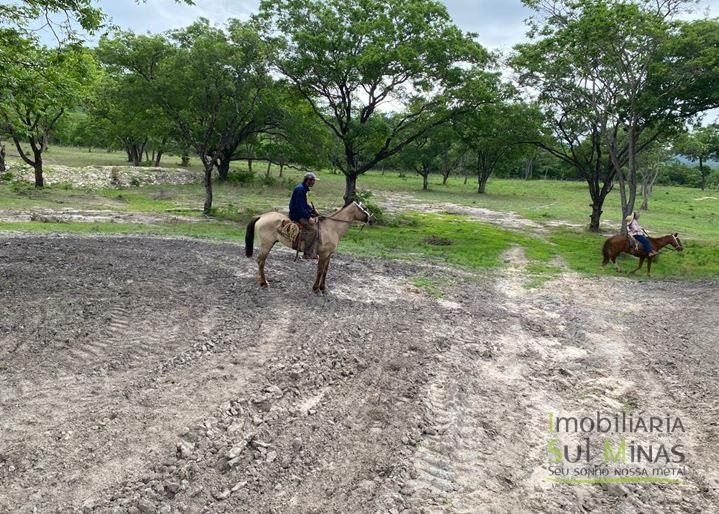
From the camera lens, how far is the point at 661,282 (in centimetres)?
1549

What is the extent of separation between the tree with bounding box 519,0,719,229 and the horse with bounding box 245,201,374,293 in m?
14.2

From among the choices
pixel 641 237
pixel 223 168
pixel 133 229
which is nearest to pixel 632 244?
pixel 641 237

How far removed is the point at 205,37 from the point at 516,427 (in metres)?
22.5

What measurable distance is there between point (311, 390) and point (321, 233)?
5.16 meters

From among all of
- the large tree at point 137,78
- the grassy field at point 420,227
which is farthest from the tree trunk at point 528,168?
the large tree at point 137,78

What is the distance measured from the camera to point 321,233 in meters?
10.9

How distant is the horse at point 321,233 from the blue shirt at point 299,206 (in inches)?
17.0

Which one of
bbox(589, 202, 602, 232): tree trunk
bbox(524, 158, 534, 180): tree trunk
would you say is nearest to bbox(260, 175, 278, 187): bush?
bbox(589, 202, 602, 232): tree trunk

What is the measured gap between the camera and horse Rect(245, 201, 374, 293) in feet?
35.9

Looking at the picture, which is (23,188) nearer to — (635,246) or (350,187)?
(350,187)

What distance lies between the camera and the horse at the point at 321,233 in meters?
10.9

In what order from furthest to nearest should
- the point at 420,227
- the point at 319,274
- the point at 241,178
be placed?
the point at 241,178
the point at 420,227
the point at 319,274

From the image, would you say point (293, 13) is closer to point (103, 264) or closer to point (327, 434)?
point (103, 264)

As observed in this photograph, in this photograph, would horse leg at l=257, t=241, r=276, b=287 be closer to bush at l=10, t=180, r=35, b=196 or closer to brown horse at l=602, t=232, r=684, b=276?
brown horse at l=602, t=232, r=684, b=276
